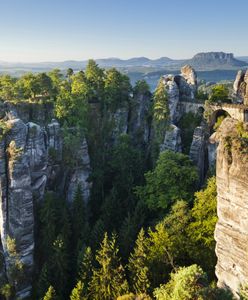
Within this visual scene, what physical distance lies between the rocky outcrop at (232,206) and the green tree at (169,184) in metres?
16.8

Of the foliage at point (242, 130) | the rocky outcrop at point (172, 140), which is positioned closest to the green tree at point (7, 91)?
the rocky outcrop at point (172, 140)

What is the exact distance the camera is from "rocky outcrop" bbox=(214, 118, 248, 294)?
22562mm

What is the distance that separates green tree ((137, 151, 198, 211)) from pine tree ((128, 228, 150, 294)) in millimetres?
9588

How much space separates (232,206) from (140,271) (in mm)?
12897

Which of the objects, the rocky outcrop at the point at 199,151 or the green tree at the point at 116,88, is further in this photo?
the green tree at the point at 116,88

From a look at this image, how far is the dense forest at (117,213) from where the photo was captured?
3253 cm

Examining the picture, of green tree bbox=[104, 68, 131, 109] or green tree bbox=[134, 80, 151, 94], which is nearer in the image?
green tree bbox=[104, 68, 131, 109]

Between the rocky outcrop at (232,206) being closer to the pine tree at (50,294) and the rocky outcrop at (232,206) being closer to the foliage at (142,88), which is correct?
the pine tree at (50,294)

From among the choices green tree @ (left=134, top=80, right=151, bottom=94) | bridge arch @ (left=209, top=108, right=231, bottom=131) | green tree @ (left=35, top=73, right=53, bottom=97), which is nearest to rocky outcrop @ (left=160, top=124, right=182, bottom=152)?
bridge arch @ (left=209, top=108, right=231, bottom=131)

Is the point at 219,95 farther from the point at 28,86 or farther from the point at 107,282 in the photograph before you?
the point at 107,282

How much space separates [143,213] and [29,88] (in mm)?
27431

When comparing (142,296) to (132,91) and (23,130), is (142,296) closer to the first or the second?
(23,130)

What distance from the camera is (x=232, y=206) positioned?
922 inches

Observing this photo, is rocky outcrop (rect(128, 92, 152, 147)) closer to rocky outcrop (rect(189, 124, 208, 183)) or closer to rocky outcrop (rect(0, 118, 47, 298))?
rocky outcrop (rect(189, 124, 208, 183))
